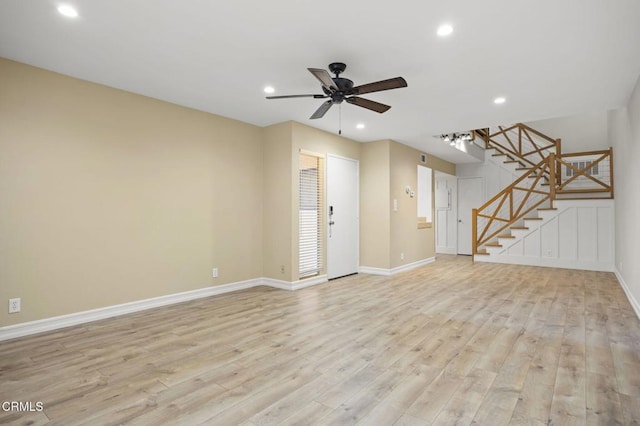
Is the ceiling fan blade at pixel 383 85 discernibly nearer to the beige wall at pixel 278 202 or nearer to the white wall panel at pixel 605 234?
the beige wall at pixel 278 202

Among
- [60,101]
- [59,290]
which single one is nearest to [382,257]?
[59,290]

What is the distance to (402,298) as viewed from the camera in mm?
4668

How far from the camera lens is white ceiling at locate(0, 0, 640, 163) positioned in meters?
2.46

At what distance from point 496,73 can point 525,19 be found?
102cm

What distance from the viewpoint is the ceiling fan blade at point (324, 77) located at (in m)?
2.77

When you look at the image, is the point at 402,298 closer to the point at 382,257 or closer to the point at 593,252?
the point at 382,257

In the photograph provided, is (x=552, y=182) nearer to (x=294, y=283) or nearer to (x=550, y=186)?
(x=550, y=186)

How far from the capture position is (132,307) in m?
4.03

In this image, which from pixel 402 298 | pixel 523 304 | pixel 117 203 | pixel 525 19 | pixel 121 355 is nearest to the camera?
pixel 525 19

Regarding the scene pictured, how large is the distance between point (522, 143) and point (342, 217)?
6.48 meters

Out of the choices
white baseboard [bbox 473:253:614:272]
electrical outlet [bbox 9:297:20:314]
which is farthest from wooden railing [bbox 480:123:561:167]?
electrical outlet [bbox 9:297:20:314]

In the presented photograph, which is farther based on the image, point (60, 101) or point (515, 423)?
point (60, 101)

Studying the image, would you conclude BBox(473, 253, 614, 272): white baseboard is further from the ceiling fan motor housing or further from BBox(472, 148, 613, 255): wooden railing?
the ceiling fan motor housing

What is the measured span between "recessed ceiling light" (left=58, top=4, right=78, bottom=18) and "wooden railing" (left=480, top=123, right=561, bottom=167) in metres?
9.35
